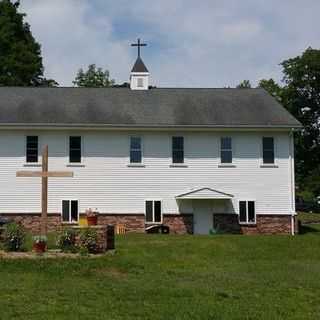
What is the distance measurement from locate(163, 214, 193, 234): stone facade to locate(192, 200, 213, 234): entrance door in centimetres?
32

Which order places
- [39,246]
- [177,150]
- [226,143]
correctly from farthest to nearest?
[226,143], [177,150], [39,246]

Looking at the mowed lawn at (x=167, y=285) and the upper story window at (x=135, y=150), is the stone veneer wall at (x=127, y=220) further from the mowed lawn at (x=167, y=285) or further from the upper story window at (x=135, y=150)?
the mowed lawn at (x=167, y=285)

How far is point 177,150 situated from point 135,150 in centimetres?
219

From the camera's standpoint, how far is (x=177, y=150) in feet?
123

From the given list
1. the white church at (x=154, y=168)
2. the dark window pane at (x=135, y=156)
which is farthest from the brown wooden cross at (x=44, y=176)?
the dark window pane at (x=135, y=156)

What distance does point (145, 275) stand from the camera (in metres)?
17.6

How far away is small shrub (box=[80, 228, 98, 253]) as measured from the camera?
20.4m

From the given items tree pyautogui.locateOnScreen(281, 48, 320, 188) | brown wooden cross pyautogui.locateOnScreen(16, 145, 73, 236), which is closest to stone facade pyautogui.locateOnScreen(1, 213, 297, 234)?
brown wooden cross pyautogui.locateOnScreen(16, 145, 73, 236)

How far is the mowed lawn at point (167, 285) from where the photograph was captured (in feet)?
40.6

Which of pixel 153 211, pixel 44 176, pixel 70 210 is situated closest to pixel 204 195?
pixel 153 211

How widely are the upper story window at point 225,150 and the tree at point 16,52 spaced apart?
26123 mm

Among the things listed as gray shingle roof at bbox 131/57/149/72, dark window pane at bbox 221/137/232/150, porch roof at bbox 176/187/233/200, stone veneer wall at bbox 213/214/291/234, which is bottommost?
stone veneer wall at bbox 213/214/291/234

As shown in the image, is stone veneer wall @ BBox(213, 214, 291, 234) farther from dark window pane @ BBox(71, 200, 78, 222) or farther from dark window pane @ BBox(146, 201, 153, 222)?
dark window pane @ BBox(71, 200, 78, 222)

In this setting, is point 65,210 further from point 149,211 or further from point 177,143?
point 177,143
